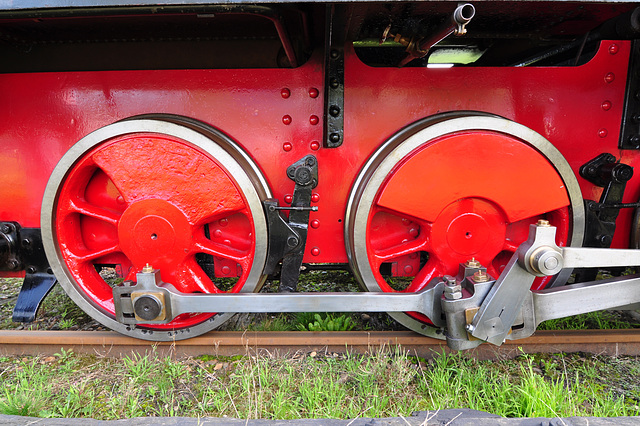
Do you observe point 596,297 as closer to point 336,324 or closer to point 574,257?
point 574,257

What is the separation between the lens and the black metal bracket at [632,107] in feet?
5.23

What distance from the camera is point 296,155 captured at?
1.70m

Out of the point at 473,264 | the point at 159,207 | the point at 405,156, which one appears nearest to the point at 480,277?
the point at 473,264

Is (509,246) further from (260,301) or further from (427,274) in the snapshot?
(260,301)

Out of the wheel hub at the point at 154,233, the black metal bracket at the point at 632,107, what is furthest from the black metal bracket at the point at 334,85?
the black metal bracket at the point at 632,107

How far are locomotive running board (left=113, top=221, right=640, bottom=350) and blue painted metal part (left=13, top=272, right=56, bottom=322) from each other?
0.62m

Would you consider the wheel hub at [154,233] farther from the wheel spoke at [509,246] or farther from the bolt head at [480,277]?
the wheel spoke at [509,246]

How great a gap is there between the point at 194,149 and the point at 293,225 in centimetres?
56

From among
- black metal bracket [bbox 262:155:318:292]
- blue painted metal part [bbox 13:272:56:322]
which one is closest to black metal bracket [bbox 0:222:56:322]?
blue painted metal part [bbox 13:272:56:322]

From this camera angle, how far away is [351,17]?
1.32 m

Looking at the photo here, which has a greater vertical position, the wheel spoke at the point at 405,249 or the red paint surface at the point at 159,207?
the red paint surface at the point at 159,207

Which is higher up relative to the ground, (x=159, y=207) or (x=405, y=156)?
(x=405, y=156)

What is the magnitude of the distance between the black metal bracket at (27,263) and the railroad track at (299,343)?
174 mm

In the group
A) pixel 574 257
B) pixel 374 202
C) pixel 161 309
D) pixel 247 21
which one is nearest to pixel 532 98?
pixel 574 257
